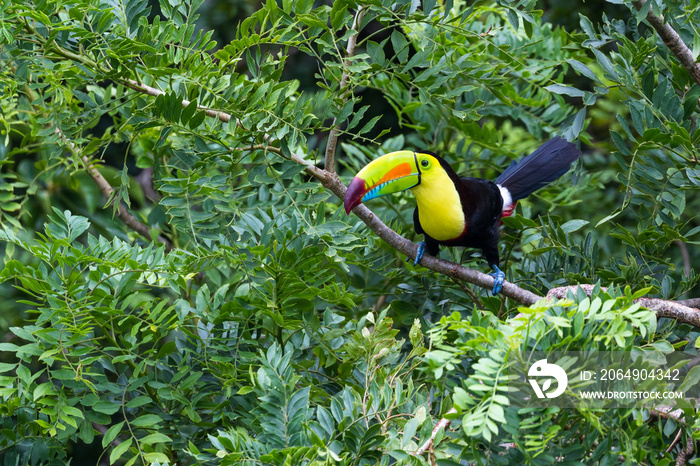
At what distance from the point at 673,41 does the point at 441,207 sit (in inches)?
28.1

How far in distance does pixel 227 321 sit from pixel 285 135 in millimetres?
464

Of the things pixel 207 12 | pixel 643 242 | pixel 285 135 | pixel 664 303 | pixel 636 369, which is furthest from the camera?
pixel 207 12

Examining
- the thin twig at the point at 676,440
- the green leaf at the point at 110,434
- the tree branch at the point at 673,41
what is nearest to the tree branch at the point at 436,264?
the thin twig at the point at 676,440

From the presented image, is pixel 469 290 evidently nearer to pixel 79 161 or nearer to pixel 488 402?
pixel 488 402

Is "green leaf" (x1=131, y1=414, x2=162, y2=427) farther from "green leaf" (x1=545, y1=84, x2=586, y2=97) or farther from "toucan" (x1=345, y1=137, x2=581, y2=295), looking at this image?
"green leaf" (x1=545, y1=84, x2=586, y2=97)

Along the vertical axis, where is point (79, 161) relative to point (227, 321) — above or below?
above

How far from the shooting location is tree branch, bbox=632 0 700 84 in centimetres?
143

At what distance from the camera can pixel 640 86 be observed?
147 cm

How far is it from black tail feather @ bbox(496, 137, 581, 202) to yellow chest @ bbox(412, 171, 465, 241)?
0.28 metres

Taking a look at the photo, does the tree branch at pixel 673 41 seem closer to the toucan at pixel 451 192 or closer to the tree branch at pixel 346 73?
the toucan at pixel 451 192

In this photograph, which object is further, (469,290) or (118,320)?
(469,290)

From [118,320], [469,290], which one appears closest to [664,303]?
[469,290]

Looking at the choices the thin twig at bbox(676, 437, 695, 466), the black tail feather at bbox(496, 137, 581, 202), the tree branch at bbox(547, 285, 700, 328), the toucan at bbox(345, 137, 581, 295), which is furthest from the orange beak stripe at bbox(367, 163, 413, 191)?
the thin twig at bbox(676, 437, 695, 466)

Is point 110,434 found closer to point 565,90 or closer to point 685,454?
point 685,454
